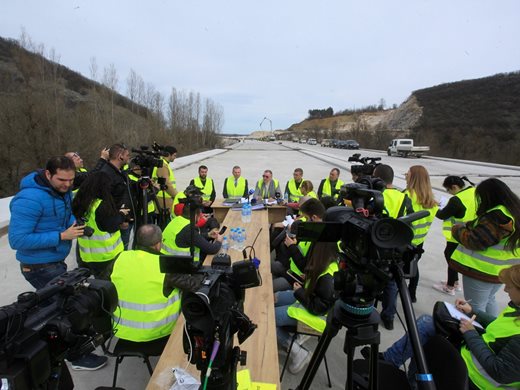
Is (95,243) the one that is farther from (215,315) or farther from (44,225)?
(215,315)

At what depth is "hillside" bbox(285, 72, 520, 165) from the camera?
109 feet

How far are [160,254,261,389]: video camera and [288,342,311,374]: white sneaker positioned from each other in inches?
69.5

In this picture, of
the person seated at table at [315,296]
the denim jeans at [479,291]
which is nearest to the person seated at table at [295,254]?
the person seated at table at [315,296]

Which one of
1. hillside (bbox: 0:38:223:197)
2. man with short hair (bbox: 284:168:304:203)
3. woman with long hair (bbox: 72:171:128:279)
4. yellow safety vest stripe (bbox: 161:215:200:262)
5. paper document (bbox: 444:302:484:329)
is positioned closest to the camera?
paper document (bbox: 444:302:484:329)

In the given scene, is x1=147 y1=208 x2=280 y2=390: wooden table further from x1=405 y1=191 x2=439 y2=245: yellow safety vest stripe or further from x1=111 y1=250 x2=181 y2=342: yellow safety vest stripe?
x1=405 y1=191 x2=439 y2=245: yellow safety vest stripe

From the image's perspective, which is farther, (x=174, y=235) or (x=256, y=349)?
(x=174, y=235)

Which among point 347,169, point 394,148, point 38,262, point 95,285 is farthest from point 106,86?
point 394,148

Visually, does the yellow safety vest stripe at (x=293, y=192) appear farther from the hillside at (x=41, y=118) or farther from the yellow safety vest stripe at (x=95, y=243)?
the hillside at (x=41, y=118)

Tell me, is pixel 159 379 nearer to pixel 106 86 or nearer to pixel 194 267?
pixel 194 267

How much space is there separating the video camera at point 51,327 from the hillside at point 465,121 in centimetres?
3715

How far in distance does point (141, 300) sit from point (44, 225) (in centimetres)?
135

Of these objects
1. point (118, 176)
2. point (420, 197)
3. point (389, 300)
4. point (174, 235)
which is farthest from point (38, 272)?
point (420, 197)

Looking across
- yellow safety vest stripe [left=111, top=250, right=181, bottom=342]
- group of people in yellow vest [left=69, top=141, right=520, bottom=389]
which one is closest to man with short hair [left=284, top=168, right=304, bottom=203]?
group of people in yellow vest [left=69, top=141, right=520, bottom=389]

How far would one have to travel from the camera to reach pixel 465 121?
43781 mm
